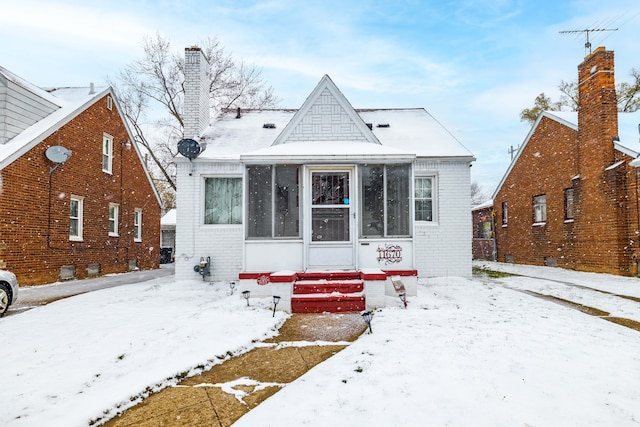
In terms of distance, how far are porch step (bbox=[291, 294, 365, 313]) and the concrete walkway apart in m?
1.31

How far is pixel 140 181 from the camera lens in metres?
17.5

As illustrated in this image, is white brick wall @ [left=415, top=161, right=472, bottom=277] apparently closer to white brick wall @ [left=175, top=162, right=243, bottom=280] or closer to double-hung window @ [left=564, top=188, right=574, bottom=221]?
white brick wall @ [left=175, top=162, right=243, bottom=280]

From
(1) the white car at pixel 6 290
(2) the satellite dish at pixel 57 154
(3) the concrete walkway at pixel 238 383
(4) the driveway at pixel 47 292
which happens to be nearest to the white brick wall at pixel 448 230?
(3) the concrete walkway at pixel 238 383

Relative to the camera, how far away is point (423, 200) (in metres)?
11.2

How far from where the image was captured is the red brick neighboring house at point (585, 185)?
37.8ft

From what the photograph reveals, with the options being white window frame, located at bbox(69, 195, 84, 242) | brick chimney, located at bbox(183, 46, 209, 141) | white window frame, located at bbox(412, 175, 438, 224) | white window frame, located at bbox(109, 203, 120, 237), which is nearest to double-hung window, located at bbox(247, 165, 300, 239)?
brick chimney, located at bbox(183, 46, 209, 141)

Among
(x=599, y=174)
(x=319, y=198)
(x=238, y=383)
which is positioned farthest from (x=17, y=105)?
(x=599, y=174)

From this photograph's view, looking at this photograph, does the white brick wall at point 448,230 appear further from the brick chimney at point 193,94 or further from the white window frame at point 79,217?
the white window frame at point 79,217

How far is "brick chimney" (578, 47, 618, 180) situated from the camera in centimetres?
1207

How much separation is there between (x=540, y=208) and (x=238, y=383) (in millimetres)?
16050

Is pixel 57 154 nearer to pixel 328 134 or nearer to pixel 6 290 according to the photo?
pixel 6 290

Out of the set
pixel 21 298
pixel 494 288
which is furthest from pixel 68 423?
pixel 494 288

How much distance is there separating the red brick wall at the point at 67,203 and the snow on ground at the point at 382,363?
4607mm

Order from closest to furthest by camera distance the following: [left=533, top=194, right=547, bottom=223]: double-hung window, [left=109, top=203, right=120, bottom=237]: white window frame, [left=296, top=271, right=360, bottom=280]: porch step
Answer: [left=296, top=271, right=360, bottom=280]: porch step
[left=109, top=203, right=120, bottom=237]: white window frame
[left=533, top=194, right=547, bottom=223]: double-hung window
